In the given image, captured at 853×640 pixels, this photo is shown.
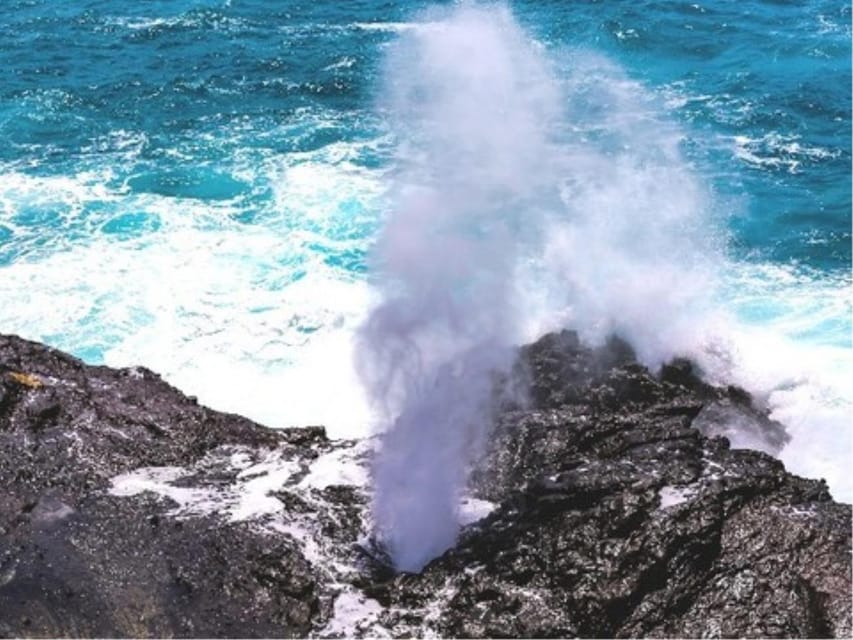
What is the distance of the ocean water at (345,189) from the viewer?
23.5 m

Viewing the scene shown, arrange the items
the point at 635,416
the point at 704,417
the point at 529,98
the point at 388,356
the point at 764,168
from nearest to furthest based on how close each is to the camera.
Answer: the point at 635,416 → the point at 388,356 → the point at 704,417 → the point at 764,168 → the point at 529,98

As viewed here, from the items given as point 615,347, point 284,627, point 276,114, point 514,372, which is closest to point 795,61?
point 276,114

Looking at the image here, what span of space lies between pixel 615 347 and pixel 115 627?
12.3m

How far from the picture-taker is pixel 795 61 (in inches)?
1542

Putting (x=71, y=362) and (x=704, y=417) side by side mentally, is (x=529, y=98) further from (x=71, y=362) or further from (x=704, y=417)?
(x=71, y=362)

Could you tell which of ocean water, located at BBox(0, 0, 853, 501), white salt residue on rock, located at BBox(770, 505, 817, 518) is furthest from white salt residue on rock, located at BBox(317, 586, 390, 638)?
ocean water, located at BBox(0, 0, 853, 501)

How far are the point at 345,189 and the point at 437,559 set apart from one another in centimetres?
2088

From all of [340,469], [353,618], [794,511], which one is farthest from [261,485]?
[794,511]

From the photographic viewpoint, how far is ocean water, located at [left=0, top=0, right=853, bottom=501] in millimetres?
23547

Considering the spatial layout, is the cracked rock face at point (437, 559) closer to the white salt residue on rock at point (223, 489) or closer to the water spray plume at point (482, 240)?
the white salt residue on rock at point (223, 489)

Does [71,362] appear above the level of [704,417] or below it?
above

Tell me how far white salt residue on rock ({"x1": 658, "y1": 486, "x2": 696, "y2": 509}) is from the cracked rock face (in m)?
0.02

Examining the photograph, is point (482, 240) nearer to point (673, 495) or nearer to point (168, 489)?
point (168, 489)

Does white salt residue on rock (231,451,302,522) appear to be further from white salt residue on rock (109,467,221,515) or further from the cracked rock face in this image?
white salt residue on rock (109,467,221,515)
